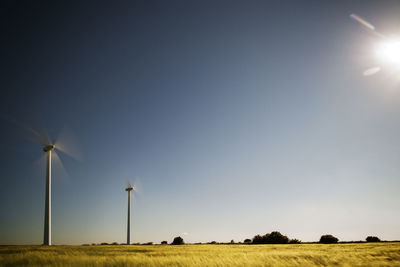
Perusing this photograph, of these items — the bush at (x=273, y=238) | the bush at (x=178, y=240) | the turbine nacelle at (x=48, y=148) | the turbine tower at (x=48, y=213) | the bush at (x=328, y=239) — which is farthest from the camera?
the bush at (x=178, y=240)

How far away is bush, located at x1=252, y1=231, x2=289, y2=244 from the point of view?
67.8 meters

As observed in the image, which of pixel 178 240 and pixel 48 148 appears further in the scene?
pixel 178 240

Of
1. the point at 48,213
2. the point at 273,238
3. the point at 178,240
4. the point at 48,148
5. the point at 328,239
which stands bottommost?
the point at 178,240

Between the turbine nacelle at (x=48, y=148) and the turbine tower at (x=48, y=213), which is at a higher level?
the turbine nacelle at (x=48, y=148)

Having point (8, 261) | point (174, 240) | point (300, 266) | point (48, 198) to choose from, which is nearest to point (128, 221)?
point (174, 240)

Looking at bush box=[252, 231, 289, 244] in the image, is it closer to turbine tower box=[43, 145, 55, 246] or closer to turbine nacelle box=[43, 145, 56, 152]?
turbine tower box=[43, 145, 55, 246]

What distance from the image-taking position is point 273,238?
68625 millimetres

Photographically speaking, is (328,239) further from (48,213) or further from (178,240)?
(48,213)

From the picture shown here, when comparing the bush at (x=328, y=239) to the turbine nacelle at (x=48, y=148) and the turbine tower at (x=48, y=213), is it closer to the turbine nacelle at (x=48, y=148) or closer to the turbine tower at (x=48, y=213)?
the turbine tower at (x=48, y=213)

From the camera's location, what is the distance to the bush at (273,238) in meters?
67.8

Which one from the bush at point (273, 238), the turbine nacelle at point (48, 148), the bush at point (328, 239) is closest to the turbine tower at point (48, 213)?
the turbine nacelle at point (48, 148)

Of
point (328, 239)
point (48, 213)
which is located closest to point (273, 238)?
point (328, 239)

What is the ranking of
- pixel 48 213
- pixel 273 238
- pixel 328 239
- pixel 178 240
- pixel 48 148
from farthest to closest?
pixel 178 240, pixel 273 238, pixel 328 239, pixel 48 148, pixel 48 213

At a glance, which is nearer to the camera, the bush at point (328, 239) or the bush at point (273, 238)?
the bush at point (328, 239)
